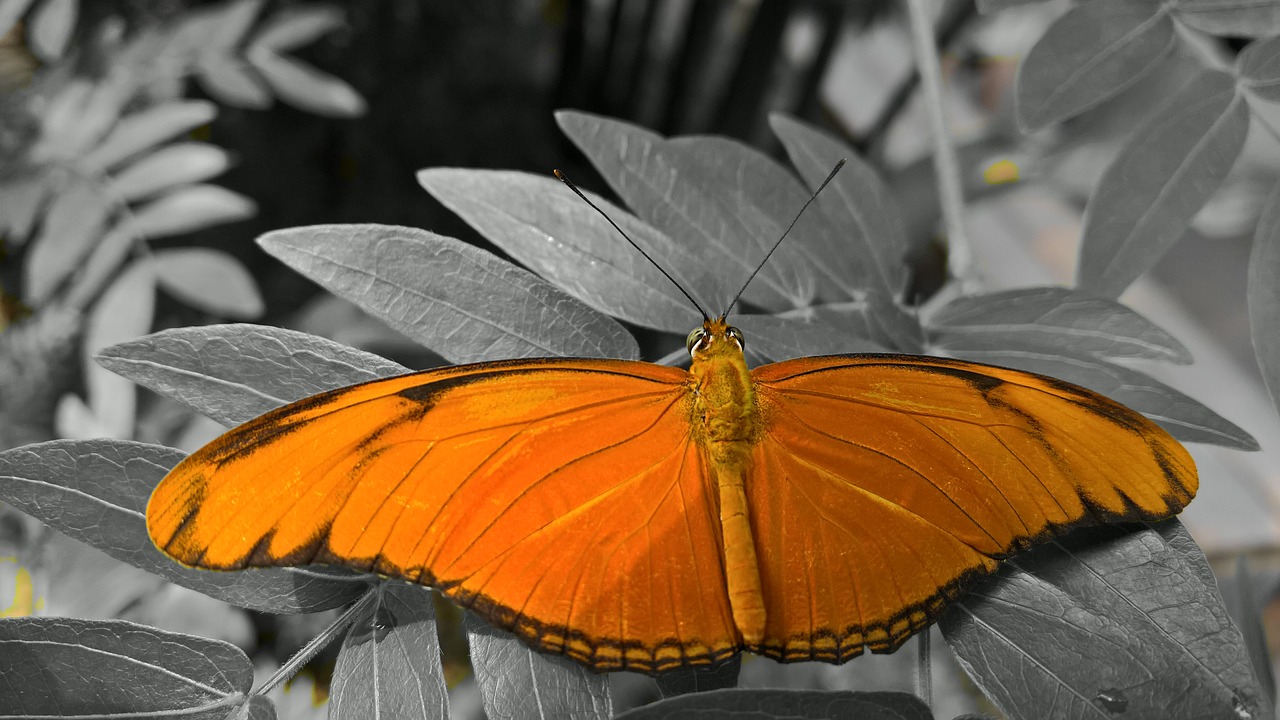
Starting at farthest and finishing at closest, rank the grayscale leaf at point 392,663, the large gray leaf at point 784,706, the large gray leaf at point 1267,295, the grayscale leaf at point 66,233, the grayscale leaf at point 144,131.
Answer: the grayscale leaf at point 144,131, the grayscale leaf at point 66,233, the large gray leaf at point 1267,295, the grayscale leaf at point 392,663, the large gray leaf at point 784,706

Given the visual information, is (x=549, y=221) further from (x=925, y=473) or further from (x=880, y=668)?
(x=880, y=668)

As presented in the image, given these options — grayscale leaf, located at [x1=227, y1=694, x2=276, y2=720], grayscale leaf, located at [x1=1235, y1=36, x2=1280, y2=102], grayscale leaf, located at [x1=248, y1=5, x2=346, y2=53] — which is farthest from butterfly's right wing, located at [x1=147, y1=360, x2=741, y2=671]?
grayscale leaf, located at [x1=248, y1=5, x2=346, y2=53]

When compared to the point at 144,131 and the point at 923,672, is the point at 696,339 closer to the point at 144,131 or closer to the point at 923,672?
the point at 923,672

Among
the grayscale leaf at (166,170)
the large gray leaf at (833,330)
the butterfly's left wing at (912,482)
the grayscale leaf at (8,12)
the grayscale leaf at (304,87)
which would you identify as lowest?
the butterfly's left wing at (912,482)

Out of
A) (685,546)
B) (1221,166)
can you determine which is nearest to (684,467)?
(685,546)

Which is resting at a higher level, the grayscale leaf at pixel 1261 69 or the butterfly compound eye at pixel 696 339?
the grayscale leaf at pixel 1261 69

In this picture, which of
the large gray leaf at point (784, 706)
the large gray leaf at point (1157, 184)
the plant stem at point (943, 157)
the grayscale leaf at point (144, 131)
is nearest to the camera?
the large gray leaf at point (784, 706)

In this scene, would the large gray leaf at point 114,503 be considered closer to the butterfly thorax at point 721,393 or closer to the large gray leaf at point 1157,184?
the butterfly thorax at point 721,393

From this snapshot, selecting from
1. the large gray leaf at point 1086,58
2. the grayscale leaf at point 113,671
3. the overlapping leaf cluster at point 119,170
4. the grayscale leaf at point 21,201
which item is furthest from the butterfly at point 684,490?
the grayscale leaf at point 21,201
